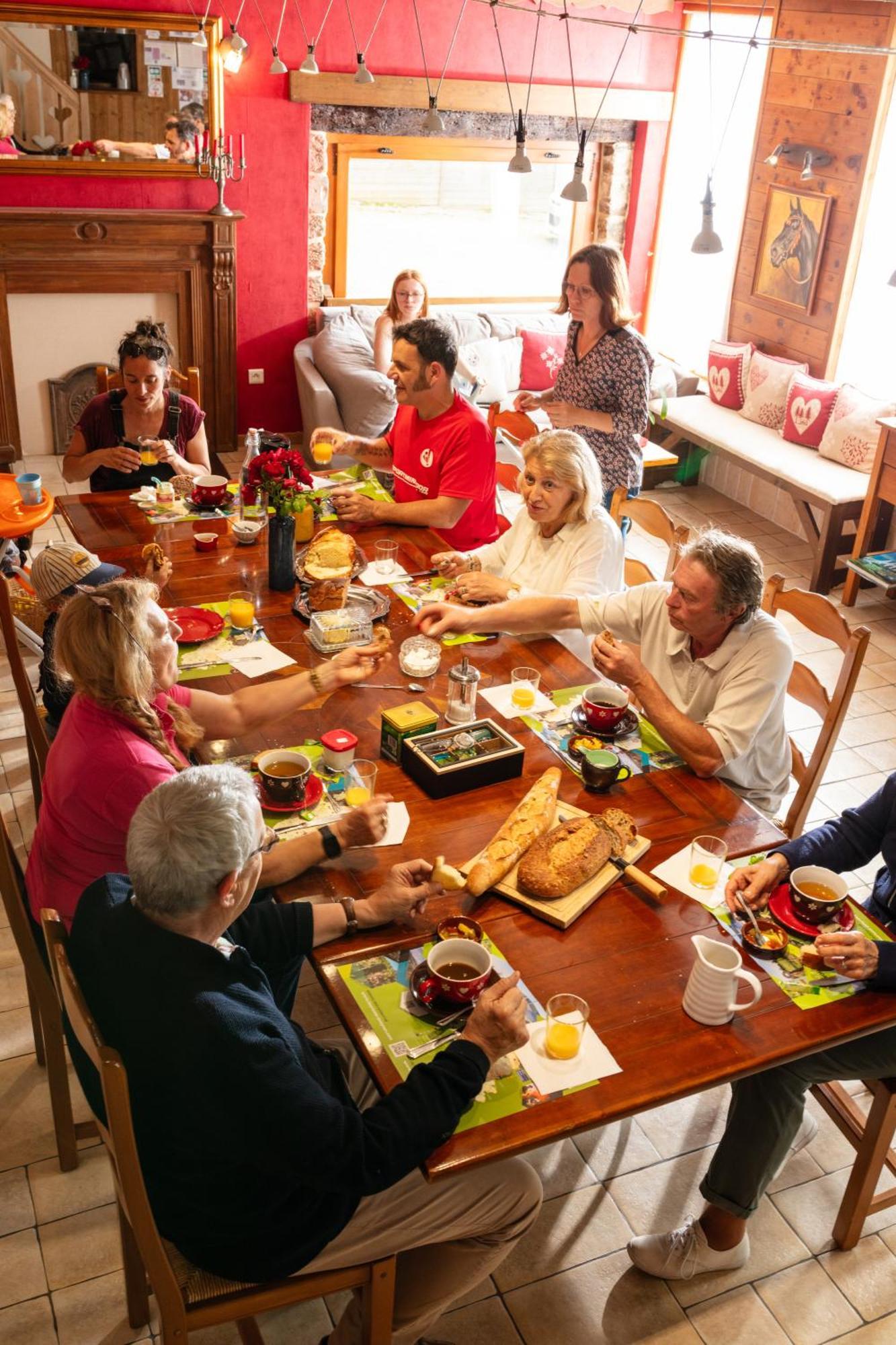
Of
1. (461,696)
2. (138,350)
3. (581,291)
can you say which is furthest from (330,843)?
(581,291)

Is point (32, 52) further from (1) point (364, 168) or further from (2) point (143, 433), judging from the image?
(2) point (143, 433)

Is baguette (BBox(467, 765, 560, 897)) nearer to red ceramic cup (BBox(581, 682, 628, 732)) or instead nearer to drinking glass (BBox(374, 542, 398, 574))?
red ceramic cup (BBox(581, 682, 628, 732))

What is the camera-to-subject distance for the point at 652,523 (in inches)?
152

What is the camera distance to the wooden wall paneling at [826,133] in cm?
600

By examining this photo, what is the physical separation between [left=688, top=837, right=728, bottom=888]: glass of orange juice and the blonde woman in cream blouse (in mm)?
1135

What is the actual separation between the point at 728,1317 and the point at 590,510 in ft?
7.04

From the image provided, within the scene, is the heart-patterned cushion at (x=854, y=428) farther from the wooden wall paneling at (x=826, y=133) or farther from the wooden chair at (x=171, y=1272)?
the wooden chair at (x=171, y=1272)

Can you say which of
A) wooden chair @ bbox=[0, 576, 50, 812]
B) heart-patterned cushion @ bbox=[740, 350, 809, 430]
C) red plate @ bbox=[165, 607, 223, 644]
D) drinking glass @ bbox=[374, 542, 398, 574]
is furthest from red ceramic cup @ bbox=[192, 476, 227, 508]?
heart-patterned cushion @ bbox=[740, 350, 809, 430]

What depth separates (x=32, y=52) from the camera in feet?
19.8

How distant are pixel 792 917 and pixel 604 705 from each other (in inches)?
28.4

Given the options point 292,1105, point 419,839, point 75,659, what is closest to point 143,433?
point 75,659

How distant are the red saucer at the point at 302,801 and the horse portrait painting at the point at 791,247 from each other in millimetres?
5211

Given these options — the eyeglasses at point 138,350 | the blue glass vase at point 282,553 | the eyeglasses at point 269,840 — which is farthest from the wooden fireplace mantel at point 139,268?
the eyeglasses at point 269,840

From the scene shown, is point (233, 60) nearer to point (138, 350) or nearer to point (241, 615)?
point (138, 350)
